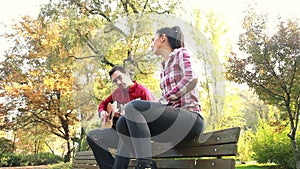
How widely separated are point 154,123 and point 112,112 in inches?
32.2

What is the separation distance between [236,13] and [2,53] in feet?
24.1

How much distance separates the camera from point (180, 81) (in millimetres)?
1639

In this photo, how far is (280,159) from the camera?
9.57 m

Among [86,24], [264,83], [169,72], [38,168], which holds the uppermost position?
[86,24]

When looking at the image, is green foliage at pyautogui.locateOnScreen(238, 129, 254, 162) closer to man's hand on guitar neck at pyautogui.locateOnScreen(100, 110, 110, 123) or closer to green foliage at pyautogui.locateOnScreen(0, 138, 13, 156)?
green foliage at pyautogui.locateOnScreen(0, 138, 13, 156)

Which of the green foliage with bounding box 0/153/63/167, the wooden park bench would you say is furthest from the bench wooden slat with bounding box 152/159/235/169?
the green foliage with bounding box 0/153/63/167

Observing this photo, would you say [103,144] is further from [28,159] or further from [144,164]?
[28,159]

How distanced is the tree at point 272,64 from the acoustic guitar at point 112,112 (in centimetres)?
653

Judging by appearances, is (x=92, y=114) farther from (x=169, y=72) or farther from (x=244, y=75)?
(x=169, y=72)

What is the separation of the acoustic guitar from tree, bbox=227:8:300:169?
6535 mm

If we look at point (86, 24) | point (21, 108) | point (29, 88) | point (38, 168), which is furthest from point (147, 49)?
point (38, 168)

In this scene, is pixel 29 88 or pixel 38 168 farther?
pixel 38 168

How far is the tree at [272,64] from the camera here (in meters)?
8.29

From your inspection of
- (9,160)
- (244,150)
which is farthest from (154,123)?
(9,160)
